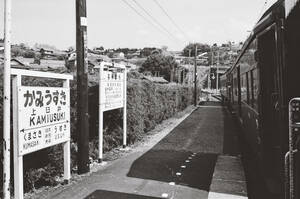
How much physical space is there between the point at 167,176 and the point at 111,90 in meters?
2.95

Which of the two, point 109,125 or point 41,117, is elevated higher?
point 41,117

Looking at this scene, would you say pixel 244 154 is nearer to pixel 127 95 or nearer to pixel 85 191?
pixel 127 95

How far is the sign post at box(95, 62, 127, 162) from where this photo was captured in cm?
835

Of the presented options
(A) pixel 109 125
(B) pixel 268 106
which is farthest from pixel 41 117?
(A) pixel 109 125

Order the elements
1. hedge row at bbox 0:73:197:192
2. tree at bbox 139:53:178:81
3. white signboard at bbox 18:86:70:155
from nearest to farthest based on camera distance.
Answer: white signboard at bbox 18:86:70:155 → hedge row at bbox 0:73:197:192 → tree at bbox 139:53:178:81

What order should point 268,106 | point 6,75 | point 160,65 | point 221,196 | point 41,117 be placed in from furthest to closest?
1. point 160,65
2. point 268,106
3. point 221,196
4. point 41,117
5. point 6,75

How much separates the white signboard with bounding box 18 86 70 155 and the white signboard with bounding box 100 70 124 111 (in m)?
2.03

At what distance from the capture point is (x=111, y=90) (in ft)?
29.6

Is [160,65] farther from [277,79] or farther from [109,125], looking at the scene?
[277,79]

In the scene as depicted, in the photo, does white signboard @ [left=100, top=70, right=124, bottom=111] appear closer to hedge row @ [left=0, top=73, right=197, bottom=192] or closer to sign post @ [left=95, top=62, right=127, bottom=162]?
sign post @ [left=95, top=62, right=127, bottom=162]

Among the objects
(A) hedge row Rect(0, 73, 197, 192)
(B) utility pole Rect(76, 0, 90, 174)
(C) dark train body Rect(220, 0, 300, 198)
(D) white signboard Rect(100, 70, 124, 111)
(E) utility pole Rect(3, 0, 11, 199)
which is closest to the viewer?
(E) utility pole Rect(3, 0, 11, 199)

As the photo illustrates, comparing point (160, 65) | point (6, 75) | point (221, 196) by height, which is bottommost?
point (221, 196)

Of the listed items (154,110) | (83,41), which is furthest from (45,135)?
(154,110)

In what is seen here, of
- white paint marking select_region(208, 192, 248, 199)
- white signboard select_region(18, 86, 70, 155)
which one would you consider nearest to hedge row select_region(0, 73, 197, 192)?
white signboard select_region(18, 86, 70, 155)
